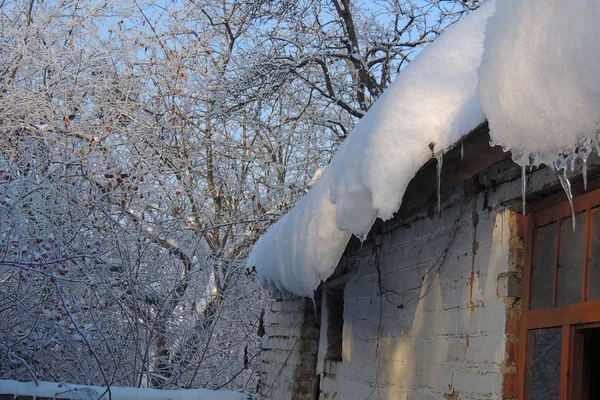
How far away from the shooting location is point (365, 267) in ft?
13.2

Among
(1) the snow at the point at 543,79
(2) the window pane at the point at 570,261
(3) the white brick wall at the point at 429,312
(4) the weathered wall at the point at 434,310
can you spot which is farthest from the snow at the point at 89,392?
(1) the snow at the point at 543,79

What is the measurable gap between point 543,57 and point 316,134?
1060 cm

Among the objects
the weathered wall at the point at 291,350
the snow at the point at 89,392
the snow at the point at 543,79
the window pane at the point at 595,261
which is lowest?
the snow at the point at 89,392

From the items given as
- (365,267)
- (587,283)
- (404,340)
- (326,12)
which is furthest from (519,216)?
(326,12)

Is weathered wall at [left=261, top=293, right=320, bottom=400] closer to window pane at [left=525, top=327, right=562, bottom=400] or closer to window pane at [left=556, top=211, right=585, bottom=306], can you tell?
window pane at [left=525, top=327, right=562, bottom=400]

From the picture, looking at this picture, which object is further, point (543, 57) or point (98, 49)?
point (98, 49)

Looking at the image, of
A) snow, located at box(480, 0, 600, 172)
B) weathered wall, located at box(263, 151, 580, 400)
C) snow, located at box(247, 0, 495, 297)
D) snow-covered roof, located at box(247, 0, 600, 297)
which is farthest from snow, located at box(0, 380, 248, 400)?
snow, located at box(480, 0, 600, 172)

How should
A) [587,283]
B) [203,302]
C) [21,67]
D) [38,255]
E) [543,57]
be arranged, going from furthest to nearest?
[21,67] < [203,302] < [38,255] < [587,283] < [543,57]

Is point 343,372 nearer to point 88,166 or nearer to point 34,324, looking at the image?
point 34,324

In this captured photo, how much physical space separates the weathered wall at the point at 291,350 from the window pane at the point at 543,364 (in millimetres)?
2679

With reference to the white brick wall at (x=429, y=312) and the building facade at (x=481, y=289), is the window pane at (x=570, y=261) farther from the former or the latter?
the white brick wall at (x=429, y=312)

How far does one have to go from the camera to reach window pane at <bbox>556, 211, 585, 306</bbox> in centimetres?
219

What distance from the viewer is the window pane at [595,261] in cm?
208

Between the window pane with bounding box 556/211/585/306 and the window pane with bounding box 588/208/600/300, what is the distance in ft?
0.19
